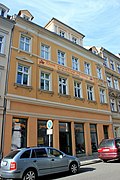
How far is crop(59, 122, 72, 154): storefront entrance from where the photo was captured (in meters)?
15.5

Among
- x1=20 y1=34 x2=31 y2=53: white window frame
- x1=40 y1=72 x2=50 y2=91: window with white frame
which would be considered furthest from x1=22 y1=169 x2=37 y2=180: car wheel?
x1=20 y1=34 x2=31 y2=53: white window frame

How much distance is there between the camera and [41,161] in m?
8.11

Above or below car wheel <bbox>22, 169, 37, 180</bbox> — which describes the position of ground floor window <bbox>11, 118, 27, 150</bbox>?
above

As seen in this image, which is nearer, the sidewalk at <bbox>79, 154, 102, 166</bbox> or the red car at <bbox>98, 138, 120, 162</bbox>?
the red car at <bbox>98, 138, 120, 162</bbox>

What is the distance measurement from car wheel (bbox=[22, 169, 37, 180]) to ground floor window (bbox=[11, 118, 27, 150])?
5162mm

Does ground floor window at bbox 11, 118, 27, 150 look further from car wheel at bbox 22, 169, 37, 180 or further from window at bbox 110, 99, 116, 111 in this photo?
window at bbox 110, 99, 116, 111

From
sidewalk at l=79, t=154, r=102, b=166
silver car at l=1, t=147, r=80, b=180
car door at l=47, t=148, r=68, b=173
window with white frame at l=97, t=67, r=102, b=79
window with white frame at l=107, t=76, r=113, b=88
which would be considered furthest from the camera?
window with white frame at l=107, t=76, r=113, b=88

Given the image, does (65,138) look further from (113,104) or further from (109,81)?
(109,81)

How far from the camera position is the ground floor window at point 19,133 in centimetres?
1264

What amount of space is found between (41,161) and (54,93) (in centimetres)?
847

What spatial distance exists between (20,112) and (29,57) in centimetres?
510

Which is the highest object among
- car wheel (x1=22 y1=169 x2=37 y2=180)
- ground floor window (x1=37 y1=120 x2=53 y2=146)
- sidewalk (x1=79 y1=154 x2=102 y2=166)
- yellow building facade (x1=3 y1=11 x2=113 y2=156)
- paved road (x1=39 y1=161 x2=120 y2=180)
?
yellow building facade (x1=3 y1=11 x2=113 y2=156)

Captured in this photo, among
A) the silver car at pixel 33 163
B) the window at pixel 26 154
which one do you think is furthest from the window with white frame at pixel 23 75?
the window at pixel 26 154

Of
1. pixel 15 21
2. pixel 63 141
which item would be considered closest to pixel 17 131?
pixel 63 141
